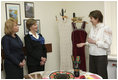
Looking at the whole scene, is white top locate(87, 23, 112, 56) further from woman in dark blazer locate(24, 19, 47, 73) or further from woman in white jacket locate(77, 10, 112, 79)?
woman in dark blazer locate(24, 19, 47, 73)

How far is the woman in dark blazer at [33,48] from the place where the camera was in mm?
2186

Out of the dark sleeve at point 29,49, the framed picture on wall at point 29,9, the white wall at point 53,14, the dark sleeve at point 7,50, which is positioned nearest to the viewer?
the dark sleeve at point 7,50

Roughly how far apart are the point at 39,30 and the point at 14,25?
767 mm

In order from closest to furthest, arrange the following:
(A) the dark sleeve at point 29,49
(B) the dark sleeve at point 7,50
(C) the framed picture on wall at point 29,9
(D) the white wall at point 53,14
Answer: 1. (B) the dark sleeve at point 7,50
2. (A) the dark sleeve at point 29,49
3. (C) the framed picture on wall at point 29,9
4. (D) the white wall at point 53,14

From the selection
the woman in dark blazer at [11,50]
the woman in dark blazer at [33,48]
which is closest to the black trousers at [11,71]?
the woman in dark blazer at [11,50]

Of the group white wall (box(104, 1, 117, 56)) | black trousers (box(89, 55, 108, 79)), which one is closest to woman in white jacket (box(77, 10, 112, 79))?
black trousers (box(89, 55, 108, 79))

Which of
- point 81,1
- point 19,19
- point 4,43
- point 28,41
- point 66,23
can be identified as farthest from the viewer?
point 81,1

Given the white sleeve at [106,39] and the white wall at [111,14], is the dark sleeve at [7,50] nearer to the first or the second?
the white sleeve at [106,39]

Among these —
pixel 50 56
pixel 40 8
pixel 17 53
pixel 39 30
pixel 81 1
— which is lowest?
pixel 50 56

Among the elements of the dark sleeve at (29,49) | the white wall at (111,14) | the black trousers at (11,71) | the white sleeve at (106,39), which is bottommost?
the black trousers at (11,71)

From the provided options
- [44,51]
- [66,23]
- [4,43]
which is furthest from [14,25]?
[66,23]

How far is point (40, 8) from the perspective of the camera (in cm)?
262

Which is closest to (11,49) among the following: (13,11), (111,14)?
(13,11)

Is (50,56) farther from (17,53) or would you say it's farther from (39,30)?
(17,53)
